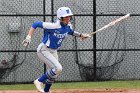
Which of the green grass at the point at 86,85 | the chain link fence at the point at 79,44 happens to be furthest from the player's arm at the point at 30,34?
the chain link fence at the point at 79,44

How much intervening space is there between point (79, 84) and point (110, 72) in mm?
1115

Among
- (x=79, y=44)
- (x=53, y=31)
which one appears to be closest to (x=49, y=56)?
(x=53, y=31)

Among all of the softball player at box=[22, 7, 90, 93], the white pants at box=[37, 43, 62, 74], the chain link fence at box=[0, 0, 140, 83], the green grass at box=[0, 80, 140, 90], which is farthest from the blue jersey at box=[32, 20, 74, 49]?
the chain link fence at box=[0, 0, 140, 83]

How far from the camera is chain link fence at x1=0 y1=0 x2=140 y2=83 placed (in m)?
12.9

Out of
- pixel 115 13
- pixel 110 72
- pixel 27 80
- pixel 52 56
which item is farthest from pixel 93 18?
pixel 52 56

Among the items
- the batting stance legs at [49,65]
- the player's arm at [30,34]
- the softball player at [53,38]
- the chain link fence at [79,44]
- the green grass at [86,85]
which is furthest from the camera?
the chain link fence at [79,44]

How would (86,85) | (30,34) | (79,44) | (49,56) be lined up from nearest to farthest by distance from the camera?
1. (30,34)
2. (49,56)
3. (86,85)
4. (79,44)

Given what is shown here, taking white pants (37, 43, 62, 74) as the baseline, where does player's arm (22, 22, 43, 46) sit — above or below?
above

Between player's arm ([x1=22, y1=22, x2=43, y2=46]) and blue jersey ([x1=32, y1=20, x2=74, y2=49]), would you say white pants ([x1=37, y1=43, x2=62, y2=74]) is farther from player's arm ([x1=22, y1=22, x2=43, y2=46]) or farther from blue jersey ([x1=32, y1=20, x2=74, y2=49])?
player's arm ([x1=22, y1=22, x2=43, y2=46])

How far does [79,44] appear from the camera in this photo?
13.2 metres

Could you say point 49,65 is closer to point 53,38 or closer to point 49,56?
point 49,56

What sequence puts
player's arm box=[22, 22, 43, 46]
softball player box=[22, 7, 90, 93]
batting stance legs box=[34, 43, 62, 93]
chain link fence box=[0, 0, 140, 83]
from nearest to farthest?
1. player's arm box=[22, 22, 43, 46]
2. softball player box=[22, 7, 90, 93]
3. batting stance legs box=[34, 43, 62, 93]
4. chain link fence box=[0, 0, 140, 83]

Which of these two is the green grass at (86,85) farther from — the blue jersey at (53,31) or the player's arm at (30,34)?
the player's arm at (30,34)

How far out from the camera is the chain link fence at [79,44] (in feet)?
42.2
